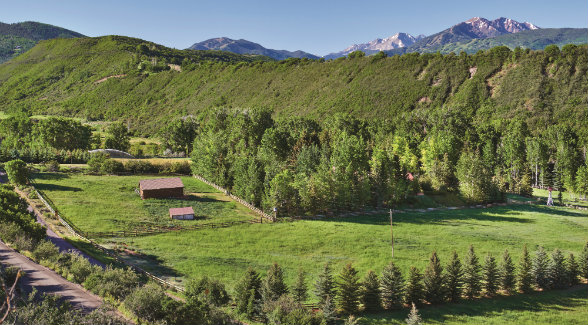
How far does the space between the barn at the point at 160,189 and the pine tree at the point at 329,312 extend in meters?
47.1

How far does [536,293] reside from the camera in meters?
39.3

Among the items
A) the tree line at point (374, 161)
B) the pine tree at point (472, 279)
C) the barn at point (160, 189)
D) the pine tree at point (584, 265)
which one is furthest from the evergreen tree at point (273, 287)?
the barn at point (160, 189)

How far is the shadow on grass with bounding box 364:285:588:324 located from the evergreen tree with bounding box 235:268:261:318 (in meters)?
9.77

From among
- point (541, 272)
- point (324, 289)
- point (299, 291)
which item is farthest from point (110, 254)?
point (541, 272)

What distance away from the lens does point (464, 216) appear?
68.0 m

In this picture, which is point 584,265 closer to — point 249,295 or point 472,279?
point 472,279

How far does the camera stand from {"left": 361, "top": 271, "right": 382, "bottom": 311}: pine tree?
1371 inches

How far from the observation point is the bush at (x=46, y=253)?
36638 millimetres

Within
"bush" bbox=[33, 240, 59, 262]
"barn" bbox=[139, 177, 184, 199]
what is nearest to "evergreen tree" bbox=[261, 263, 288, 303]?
"bush" bbox=[33, 240, 59, 262]

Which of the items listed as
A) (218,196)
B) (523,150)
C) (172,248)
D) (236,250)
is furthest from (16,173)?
(523,150)

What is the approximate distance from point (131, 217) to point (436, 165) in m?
63.7

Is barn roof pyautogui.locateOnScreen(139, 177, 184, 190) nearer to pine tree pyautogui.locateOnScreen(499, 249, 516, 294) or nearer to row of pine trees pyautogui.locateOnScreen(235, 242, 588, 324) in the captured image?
row of pine trees pyautogui.locateOnScreen(235, 242, 588, 324)

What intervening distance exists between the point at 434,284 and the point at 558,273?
14.9 meters

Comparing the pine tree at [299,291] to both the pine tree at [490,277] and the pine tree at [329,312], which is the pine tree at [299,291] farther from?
the pine tree at [490,277]
